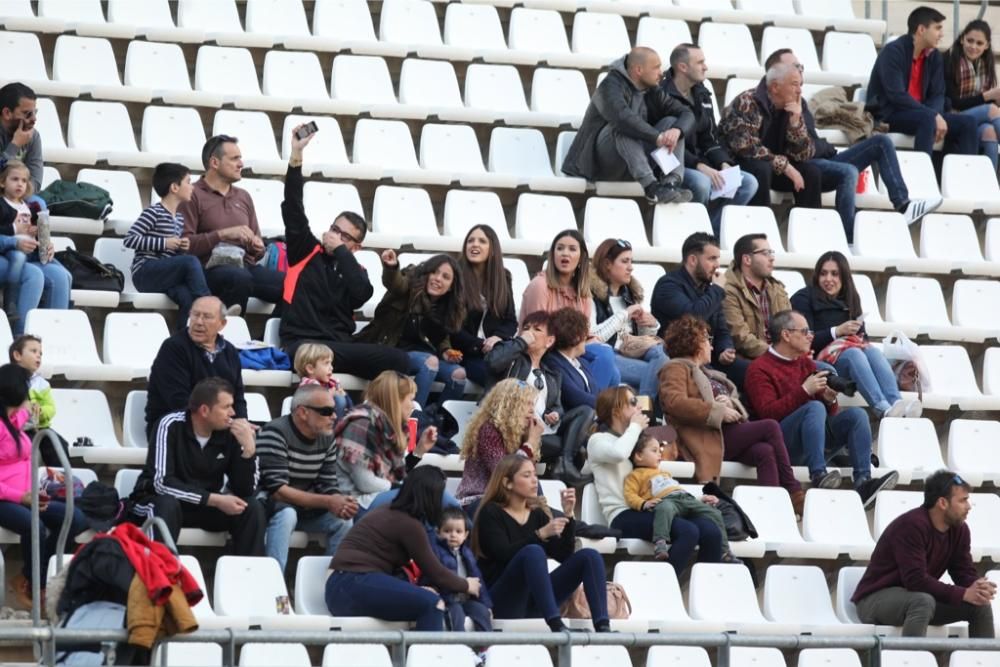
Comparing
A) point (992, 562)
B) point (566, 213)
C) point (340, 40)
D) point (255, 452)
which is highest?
point (340, 40)

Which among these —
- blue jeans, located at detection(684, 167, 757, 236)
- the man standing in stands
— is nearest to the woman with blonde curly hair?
blue jeans, located at detection(684, 167, 757, 236)

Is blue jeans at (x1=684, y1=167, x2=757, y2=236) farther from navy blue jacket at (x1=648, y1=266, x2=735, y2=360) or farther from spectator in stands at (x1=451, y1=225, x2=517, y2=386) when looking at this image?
spectator in stands at (x1=451, y1=225, x2=517, y2=386)

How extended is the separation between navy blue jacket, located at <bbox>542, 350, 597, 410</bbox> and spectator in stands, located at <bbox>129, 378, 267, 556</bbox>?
179cm

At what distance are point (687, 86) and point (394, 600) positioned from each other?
4.41 metres

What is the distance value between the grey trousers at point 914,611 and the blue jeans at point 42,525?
3.34 metres

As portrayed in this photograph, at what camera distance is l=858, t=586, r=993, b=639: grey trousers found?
383 inches

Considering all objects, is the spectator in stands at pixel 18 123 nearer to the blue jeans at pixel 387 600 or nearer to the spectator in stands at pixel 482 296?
the spectator in stands at pixel 482 296

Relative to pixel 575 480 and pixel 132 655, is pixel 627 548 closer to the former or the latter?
pixel 575 480

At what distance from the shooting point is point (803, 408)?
1062cm

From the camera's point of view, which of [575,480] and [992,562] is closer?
[575,480]

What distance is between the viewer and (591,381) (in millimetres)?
10438

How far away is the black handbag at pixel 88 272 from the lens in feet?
34.5

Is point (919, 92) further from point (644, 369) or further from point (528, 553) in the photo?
point (528, 553)

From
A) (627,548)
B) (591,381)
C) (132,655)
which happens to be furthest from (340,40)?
(132,655)
